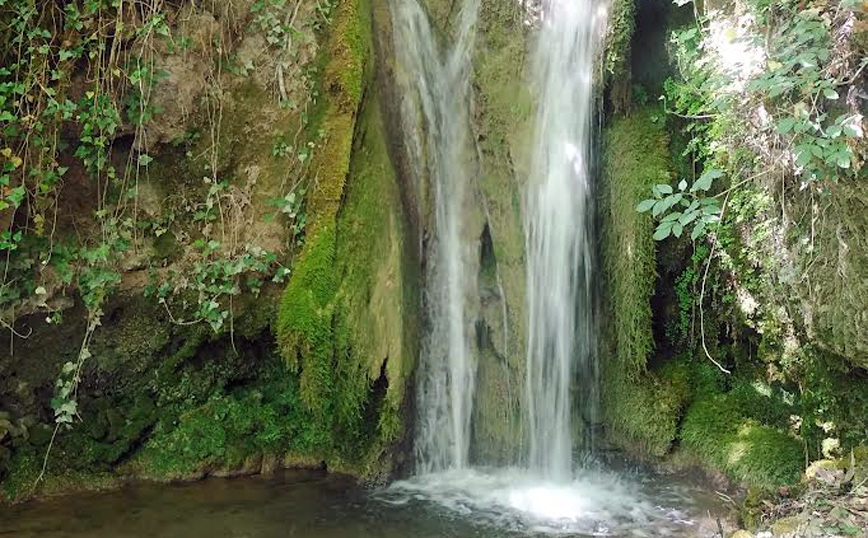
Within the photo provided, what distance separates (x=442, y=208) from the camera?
622 cm

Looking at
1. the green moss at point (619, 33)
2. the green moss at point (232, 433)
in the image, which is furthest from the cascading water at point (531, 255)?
the green moss at point (232, 433)

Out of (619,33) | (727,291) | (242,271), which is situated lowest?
(727,291)

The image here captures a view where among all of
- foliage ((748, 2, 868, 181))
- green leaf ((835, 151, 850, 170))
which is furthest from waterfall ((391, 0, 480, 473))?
green leaf ((835, 151, 850, 170))

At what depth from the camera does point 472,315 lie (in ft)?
20.3

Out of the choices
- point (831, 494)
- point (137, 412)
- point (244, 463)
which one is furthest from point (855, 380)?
point (137, 412)

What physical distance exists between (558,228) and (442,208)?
1.03 m

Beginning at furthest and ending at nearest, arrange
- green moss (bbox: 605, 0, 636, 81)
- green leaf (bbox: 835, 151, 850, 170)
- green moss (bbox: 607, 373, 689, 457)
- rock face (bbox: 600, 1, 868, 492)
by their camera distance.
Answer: green moss (bbox: 607, 373, 689, 457)
green moss (bbox: 605, 0, 636, 81)
rock face (bbox: 600, 1, 868, 492)
green leaf (bbox: 835, 151, 850, 170)

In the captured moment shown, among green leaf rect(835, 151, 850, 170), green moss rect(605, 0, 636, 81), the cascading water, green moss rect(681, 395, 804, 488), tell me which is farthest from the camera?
the cascading water

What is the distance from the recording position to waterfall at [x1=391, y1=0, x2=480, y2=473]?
19.9 ft

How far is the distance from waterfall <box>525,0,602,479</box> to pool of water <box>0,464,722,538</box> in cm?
57

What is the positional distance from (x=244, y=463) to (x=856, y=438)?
447 cm

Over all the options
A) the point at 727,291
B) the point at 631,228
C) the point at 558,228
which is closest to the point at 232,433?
the point at 558,228

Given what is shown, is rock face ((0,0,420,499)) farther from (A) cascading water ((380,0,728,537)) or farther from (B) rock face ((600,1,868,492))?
(B) rock face ((600,1,868,492))

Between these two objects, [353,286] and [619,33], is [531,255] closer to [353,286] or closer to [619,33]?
[353,286]
